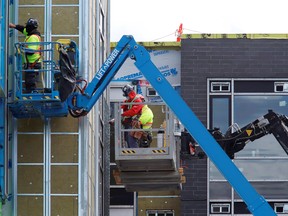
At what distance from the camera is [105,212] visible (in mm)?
41844

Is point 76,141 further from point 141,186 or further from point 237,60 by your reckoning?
point 237,60

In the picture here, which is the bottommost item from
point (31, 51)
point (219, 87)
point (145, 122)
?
point (145, 122)

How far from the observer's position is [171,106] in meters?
33.9

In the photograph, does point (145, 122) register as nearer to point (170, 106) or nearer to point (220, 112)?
point (170, 106)

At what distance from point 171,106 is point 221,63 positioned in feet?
50.0

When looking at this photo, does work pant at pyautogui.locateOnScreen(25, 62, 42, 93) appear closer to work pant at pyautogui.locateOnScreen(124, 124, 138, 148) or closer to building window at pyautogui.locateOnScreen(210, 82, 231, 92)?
work pant at pyautogui.locateOnScreen(124, 124, 138, 148)

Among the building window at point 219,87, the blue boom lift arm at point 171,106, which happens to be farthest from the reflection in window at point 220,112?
the blue boom lift arm at point 171,106

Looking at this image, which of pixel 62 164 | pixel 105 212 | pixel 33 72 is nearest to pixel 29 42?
pixel 33 72

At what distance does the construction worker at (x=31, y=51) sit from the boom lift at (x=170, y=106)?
0.86m

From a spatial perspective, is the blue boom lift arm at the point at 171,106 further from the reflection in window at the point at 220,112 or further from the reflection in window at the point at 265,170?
the reflection in window at the point at 265,170

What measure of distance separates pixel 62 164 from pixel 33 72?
241 centimetres

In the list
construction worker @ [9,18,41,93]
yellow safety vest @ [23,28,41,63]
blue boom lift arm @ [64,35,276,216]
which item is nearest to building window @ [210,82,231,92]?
blue boom lift arm @ [64,35,276,216]

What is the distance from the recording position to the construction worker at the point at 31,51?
33.0m

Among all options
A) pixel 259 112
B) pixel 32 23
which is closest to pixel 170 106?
pixel 32 23
